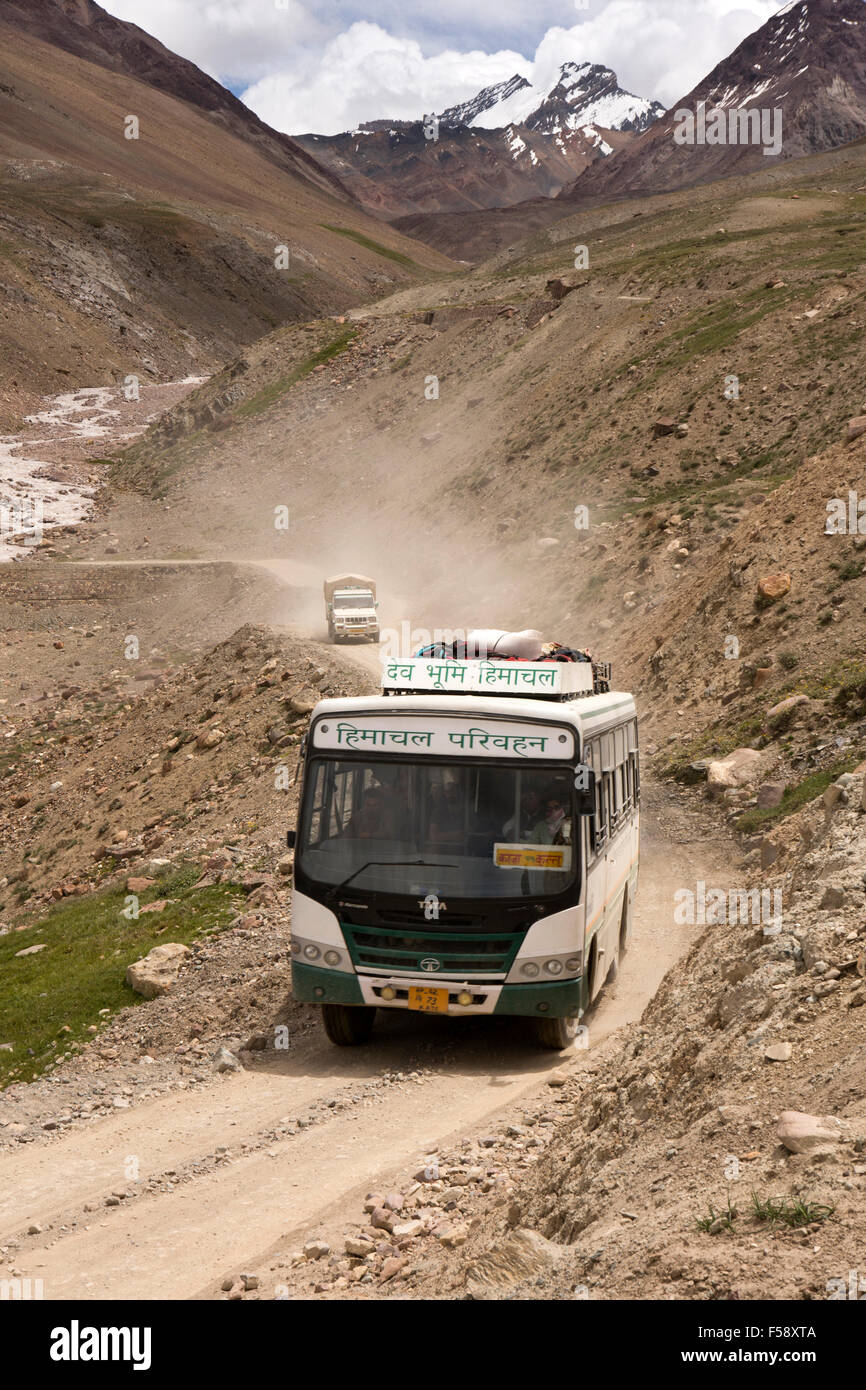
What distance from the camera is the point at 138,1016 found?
1430 centimetres

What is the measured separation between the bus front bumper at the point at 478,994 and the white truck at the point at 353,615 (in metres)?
25.8

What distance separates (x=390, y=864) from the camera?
11352 millimetres

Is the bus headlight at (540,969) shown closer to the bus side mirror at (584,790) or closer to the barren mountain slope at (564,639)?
the barren mountain slope at (564,639)

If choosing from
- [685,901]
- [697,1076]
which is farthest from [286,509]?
[697,1076]

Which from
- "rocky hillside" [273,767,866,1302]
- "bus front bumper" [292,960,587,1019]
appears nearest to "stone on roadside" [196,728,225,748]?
"bus front bumper" [292,960,587,1019]

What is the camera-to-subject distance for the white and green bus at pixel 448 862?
11.2 metres

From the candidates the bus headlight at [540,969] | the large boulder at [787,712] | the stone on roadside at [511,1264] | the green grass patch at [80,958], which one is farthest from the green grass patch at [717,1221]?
the large boulder at [787,712]

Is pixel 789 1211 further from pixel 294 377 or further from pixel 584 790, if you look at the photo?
pixel 294 377

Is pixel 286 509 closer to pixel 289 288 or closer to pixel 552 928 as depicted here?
pixel 552 928

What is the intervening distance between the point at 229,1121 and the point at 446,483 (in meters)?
49.2

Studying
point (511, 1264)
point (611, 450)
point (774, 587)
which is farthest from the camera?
point (611, 450)

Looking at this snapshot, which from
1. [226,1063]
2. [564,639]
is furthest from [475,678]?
[564,639]

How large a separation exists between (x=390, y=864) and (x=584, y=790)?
6.44 feet
